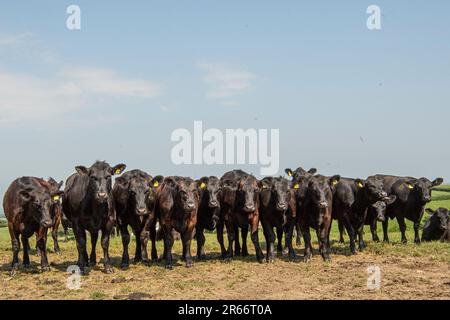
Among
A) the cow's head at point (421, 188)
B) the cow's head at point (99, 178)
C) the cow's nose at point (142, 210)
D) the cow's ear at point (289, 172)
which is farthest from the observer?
the cow's head at point (421, 188)

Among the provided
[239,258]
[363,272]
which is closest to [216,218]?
[239,258]

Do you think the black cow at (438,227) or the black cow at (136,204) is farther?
the black cow at (438,227)

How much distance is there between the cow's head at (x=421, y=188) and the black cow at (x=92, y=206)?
10692mm

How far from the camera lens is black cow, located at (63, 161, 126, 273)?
11484 mm

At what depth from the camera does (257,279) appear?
1076cm

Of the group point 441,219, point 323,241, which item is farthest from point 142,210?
point 441,219

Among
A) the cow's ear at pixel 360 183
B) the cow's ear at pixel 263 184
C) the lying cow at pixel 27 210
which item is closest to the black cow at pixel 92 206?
the lying cow at pixel 27 210

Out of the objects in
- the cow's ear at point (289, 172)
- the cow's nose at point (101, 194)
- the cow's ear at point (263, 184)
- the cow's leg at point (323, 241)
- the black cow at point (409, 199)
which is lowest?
the cow's leg at point (323, 241)

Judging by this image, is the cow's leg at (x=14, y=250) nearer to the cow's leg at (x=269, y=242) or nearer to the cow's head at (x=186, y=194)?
the cow's head at (x=186, y=194)

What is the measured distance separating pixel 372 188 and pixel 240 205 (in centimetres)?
446

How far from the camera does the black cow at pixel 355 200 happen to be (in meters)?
15.0

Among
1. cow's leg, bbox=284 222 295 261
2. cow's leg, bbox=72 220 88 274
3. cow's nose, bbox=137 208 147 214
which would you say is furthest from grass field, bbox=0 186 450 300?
cow's nose, bbox=137 208 147 214

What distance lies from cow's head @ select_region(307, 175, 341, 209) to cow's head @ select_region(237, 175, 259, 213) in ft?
4.96

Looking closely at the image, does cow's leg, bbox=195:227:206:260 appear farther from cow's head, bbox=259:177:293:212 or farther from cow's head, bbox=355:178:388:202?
cow's head, bbox=355:178:388:202
